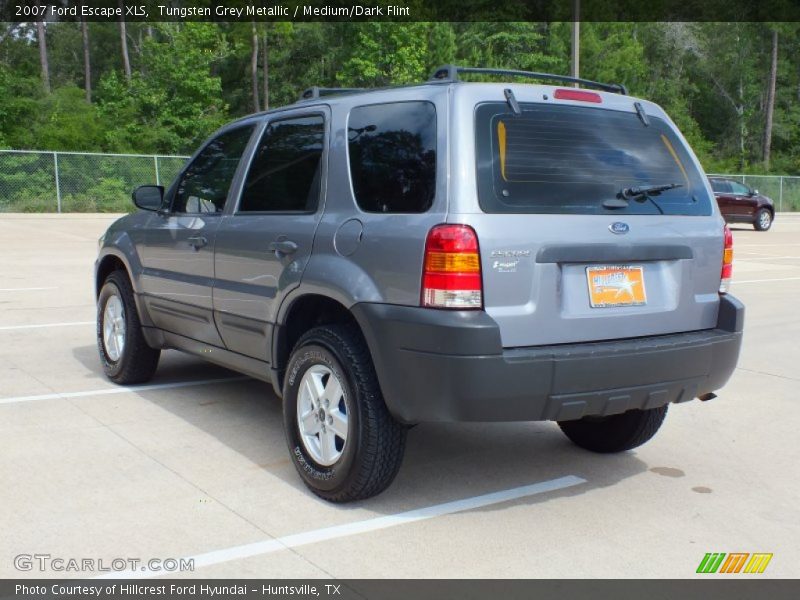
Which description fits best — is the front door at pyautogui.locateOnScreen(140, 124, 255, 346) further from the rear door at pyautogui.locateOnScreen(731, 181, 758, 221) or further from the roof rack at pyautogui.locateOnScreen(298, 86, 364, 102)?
the rear door at pyautogui.locateOnScreen(731, 181, 758, 221)

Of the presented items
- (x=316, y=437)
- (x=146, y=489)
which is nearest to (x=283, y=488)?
(x=316, y=437)

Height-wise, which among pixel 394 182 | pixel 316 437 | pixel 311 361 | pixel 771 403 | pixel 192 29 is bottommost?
pixel 771 403

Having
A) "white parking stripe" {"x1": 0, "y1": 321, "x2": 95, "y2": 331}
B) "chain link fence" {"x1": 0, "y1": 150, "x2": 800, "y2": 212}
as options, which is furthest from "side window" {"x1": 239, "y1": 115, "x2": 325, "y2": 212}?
"chain link fence" {"x1": 0, "y1": 150, "x2": 800, "y2": 212}

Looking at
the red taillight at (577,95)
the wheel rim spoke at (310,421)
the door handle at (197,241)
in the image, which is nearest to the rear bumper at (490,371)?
the wheel rim spoke at (310,421)

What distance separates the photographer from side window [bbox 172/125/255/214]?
17.4 feet

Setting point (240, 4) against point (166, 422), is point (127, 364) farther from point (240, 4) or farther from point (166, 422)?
point (240, 4)

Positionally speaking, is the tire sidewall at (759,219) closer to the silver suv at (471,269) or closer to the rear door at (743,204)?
the rear door at (743,204)

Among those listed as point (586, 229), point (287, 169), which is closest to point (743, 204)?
point (287, 169)

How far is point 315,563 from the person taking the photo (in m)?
3.53

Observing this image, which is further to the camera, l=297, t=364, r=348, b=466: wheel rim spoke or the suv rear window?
l=297, t=364, r=348, b=466: wheel rim spoke

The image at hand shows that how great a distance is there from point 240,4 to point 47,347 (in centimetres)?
4404

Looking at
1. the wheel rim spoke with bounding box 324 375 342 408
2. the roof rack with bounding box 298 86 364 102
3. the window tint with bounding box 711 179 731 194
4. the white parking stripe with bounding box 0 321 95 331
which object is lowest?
the white parking stripe with bounding box 0 321 95 331

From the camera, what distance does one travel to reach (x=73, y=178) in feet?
97.1

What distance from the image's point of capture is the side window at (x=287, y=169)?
4555 millimetres
